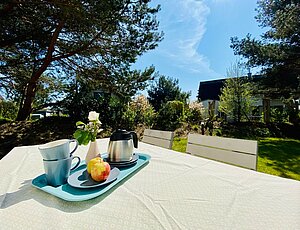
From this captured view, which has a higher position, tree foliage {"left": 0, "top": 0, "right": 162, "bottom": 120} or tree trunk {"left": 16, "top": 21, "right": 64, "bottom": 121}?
tree foliage {"left": 0, "top": 0, "right": 162, "bottom": 120}

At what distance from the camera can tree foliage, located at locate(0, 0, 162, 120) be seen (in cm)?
350

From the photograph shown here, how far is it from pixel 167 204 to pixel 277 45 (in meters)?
7.21

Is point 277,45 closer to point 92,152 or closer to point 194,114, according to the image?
point 194,114

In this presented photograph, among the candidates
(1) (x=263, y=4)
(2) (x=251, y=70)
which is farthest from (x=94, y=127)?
(1) (x=263, y=4)

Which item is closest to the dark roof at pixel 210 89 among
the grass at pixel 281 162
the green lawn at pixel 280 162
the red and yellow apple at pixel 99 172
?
the green lawn at pixel 280 162

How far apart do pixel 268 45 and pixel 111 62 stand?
17.5 ft

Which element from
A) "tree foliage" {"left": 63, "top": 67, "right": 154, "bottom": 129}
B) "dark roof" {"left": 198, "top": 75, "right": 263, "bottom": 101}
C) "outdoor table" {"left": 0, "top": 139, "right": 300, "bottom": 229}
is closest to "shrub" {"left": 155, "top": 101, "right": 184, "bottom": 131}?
"tree foliage" {"left": 63, "top": 67, "right": 154, "bottom": 129}

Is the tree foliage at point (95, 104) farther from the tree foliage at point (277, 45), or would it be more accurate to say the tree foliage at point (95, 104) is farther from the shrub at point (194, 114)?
the tree foliage at point (277, 45)

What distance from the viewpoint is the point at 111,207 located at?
2.25ft

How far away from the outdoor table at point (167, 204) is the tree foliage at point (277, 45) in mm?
6077

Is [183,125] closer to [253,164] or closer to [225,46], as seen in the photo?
[225,46]

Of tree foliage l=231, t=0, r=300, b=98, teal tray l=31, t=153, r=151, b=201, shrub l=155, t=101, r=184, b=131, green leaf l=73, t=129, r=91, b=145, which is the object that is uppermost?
tree foliage l=231, t=0, r=300, b=98

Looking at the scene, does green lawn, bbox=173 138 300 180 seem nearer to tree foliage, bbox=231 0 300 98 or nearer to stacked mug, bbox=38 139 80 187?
tree foliage, bbox=231 0 300 98

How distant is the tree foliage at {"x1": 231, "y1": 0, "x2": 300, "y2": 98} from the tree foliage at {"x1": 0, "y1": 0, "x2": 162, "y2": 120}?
3.62 meters
